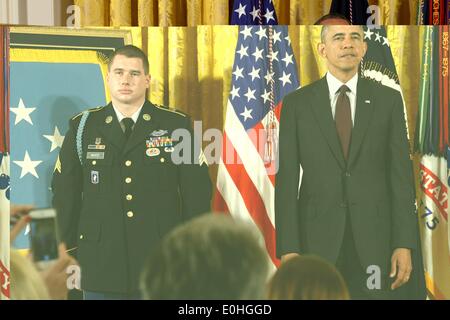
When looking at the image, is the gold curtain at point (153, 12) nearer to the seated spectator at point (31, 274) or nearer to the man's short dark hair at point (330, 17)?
the man's short dark hair at point (330, 17)

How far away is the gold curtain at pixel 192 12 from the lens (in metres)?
3.12

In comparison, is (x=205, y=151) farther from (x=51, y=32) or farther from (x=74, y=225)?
(x=51, y=32)

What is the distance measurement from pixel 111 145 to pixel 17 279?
2.47 feet

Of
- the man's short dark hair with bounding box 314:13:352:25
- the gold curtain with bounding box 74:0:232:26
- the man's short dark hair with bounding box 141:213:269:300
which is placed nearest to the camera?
the man's short dark hair with bounding box 141:213:269:300

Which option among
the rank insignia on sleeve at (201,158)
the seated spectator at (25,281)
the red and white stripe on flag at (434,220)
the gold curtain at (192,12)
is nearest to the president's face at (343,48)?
the gold curtain at (192,12)

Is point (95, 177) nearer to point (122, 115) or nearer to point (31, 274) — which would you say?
point (122, 115)

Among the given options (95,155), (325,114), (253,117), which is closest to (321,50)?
(325,114)

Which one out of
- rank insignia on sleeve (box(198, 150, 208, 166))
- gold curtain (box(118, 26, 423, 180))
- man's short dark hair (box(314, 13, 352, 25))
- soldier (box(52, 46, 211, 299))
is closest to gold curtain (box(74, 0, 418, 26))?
man's short dark hair (box(314, 13, 352, 25))

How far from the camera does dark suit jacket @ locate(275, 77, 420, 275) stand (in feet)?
8.96

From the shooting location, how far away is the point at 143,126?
9.09ft

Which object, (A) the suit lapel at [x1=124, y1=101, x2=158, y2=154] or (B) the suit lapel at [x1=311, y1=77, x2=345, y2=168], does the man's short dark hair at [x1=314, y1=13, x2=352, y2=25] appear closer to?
(B) the suit lapel at [x1=311, y1=77, x2=345, y2=168]

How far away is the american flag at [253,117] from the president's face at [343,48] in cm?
17

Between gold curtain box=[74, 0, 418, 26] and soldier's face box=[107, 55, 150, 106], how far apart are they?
1.44 ft

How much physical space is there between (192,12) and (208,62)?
49cm
